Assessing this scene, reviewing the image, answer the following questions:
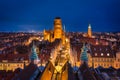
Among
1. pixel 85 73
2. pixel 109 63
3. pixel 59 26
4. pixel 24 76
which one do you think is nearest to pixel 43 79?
pixel 24 76

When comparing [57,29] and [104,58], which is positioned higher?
[57,29]

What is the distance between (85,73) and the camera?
147 ft

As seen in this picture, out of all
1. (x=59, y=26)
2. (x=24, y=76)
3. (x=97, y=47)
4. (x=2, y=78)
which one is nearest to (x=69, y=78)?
(x=24, y=76)

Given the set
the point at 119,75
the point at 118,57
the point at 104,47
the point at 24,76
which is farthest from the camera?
the point at 104,47

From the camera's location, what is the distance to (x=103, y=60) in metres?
89.1

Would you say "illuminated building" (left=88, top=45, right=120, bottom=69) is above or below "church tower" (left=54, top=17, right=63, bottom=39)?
below

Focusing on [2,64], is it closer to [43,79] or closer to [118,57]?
[118,57]

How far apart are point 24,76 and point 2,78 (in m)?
14.9

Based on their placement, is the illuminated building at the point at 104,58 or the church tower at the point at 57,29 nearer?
the illuminated building at the point at 104,58

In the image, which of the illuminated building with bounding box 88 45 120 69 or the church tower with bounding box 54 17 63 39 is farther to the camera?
the church tower with bounding box 54 17 63 39

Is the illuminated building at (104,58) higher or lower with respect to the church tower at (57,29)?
lower

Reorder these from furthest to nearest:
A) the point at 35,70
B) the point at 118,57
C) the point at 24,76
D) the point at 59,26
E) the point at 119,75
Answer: the point at 59,26
the point at 118,57
the point at 119,75
the point at 35,70
the point at 24,76

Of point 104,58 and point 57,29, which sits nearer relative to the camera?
point 104,58

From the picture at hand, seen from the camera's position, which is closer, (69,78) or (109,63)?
(69,78)
